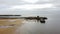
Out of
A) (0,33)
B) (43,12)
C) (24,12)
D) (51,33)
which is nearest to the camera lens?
(0,33)

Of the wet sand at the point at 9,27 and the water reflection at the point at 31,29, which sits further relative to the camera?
the water reflection at the point at 31,29

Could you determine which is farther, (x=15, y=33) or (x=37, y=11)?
(x=37, y=11)

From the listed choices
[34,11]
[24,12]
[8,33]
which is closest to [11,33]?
[8,33]

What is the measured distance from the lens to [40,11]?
157ft

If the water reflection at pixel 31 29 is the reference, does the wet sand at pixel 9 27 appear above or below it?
above

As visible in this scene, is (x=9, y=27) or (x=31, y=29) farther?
(x=9, y=27)

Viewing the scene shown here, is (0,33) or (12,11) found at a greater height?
(12,11)

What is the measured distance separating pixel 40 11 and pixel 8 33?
36.5m

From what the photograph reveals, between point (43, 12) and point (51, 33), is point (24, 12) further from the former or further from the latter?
point (51, 33)

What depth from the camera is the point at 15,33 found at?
12.0 m

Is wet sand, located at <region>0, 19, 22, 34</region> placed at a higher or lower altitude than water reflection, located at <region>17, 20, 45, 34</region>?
higher

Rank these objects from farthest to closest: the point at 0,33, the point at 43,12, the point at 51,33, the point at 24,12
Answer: the point at 43,12 < the point at 24,12 < the point at 51,33 < the point at 0,33

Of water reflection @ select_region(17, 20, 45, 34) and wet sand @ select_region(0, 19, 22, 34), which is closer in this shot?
wet sand @ select_region(0, 19, 22, 34)

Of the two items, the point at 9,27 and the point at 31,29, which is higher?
the point at 9,27
